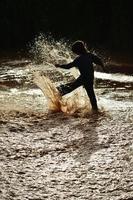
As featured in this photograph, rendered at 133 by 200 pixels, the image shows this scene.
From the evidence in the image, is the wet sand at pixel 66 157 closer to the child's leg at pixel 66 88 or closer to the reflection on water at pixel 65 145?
the reflection on water at pixel 65 145

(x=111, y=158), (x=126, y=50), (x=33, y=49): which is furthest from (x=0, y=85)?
(x=33, y=49)

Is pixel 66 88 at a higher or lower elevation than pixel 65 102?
higher

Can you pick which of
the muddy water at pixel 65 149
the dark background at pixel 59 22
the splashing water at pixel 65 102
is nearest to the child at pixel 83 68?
the splashing water at pixel 65 102

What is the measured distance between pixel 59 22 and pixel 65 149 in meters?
20.0

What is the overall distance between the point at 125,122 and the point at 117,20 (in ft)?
44.4

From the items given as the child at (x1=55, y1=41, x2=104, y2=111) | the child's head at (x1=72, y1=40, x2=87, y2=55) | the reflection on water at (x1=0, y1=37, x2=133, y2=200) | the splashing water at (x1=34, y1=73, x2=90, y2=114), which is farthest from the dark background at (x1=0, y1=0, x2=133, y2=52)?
the child's head at (x1=72, y1=40, x2=87, y2=55)

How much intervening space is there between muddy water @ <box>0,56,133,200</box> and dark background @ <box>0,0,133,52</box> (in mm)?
12204

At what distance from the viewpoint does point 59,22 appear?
87.0 ft

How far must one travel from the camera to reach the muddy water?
5.66m

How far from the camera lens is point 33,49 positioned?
2394cm

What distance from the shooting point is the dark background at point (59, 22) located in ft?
76.7

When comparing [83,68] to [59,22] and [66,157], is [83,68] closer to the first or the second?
[66,157]

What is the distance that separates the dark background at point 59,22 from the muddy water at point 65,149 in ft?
40.0

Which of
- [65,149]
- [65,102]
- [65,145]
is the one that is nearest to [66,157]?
[65,149]
